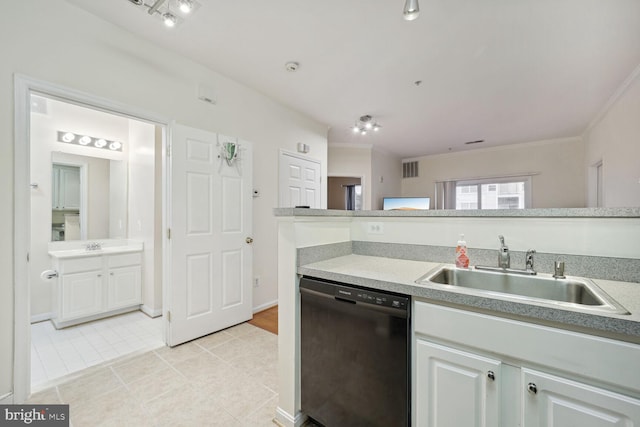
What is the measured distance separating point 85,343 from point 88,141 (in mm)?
2393

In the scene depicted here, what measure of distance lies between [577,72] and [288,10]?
3.04m

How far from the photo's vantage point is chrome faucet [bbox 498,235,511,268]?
1.40 m

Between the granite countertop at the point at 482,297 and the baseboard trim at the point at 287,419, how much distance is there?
2.68ft

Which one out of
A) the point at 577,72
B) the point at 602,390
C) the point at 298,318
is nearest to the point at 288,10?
the point at 298,318

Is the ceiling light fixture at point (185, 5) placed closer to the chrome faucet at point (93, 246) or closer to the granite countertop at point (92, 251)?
the granite countertop at point (92, 251)

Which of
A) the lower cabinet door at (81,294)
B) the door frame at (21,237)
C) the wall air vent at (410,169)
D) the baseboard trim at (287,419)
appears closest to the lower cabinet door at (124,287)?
the lower cabinet door at (81,294)

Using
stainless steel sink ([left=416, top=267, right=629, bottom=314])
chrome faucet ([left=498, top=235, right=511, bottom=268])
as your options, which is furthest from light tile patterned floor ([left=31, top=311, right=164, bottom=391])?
chrome faucet ([left=498, top=235, right=511, bottom=268])

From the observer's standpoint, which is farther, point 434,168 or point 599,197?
point 434,168

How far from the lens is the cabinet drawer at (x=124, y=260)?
10.1 feet

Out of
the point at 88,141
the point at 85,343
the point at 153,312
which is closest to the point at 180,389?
the point at 85,343

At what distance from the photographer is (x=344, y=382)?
1295 millimetres

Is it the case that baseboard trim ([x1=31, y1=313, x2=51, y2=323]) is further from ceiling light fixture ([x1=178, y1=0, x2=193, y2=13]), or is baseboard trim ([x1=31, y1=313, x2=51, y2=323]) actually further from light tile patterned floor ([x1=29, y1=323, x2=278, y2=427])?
ceiling light fixture ([x1=178, y1=0, x2=193, y2=13])

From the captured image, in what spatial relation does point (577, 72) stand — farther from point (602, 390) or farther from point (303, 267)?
point (303, 267)

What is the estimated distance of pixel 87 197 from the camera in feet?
11.2
